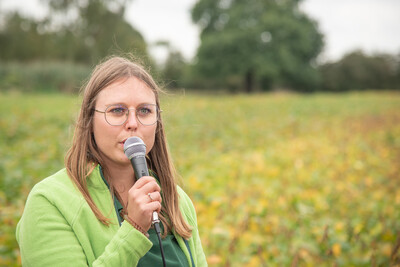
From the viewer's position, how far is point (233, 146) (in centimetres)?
845

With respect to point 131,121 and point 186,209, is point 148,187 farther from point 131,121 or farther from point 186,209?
point 186,209

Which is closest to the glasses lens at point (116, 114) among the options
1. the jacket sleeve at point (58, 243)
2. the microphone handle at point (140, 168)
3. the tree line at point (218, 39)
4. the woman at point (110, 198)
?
the woman at point (110, 198)

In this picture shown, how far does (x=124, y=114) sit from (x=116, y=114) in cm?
4

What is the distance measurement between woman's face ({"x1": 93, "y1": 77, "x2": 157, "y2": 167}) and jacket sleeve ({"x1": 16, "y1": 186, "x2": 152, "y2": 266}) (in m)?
0.35

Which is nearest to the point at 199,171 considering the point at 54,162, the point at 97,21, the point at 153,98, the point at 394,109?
the point at 54,162

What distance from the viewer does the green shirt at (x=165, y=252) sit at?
5.22 ft

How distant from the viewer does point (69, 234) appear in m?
1.41

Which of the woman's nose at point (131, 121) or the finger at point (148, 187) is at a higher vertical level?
the woman's nose at point (131, 121)

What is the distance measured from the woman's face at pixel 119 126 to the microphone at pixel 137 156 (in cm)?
8

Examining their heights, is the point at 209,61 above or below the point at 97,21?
below

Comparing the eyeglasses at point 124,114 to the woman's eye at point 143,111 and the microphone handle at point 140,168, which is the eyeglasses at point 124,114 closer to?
the woman's eye at point 143,111

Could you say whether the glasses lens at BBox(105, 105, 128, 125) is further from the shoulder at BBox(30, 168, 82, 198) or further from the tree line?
the tree line

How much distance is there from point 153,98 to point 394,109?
16318 mm

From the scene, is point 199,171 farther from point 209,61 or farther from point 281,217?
point 209,61
